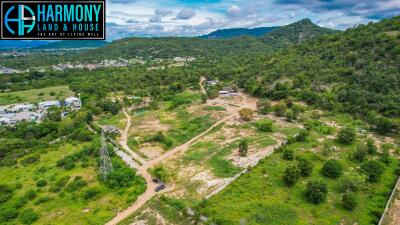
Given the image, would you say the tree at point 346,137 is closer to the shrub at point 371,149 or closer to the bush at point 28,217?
the shrub at point 371,149

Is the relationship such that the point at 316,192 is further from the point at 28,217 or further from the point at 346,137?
the point at 28,217

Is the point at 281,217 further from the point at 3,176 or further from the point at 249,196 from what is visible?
the point at 3,176

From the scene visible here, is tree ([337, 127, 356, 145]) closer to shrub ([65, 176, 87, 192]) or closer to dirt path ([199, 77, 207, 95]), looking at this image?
shrub ([65, 176, 87, 192])

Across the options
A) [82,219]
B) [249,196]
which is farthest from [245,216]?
[82,219]

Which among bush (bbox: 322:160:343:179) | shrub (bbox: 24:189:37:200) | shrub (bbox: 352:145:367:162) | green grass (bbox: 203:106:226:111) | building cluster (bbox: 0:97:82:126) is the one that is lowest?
shrub (bbox: 24:189:37:200)

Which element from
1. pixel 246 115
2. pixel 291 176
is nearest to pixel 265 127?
pixel 246 115

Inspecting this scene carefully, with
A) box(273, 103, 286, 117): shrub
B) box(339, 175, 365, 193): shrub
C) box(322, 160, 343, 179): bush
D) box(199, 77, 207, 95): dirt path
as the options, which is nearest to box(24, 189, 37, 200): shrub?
box(322, 160, 343, 179): bush

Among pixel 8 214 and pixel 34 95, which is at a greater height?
pixel 34 95
